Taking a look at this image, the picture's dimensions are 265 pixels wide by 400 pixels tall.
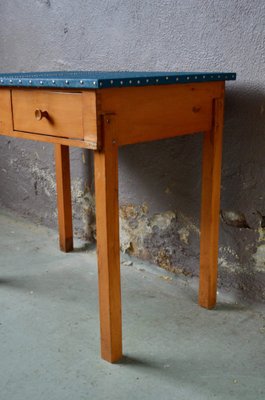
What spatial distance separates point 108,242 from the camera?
4.17 feet

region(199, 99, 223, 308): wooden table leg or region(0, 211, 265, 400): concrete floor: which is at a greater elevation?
region(199, 99, 223, 308): wooden table leg

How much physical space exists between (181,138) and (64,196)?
636mm

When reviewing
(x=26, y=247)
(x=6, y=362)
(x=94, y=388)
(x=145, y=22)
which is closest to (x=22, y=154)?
(x=26, y=247)

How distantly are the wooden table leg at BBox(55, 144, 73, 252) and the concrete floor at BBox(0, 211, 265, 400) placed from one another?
5.8 inches

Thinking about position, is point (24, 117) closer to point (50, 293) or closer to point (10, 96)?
point (10, 96)

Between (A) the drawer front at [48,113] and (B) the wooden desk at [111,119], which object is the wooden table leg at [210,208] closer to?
(B) the wooden desk at [111,119]

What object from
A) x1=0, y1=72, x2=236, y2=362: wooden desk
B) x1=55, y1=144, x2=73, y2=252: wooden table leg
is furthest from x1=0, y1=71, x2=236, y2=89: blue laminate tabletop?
x1=55, y1=144, x2=73, y2=252: wooden table leg

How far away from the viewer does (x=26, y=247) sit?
2.26 metres

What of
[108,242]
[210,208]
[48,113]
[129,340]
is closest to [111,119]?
[48,113]

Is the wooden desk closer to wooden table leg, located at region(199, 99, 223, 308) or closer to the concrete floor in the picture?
wooden table leg, located at region(199, 99, 223, 308)

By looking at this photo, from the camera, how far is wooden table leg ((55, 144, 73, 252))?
81.8 inches

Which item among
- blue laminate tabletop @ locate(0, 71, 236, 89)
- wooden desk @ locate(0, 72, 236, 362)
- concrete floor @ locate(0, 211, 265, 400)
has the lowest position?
concrete floor @ locate(0, 211, 265, 400)

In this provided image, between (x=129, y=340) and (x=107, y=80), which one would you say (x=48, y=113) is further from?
(x=129, y=340)

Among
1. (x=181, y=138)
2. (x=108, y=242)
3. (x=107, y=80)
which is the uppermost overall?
(x=107, y=80)
